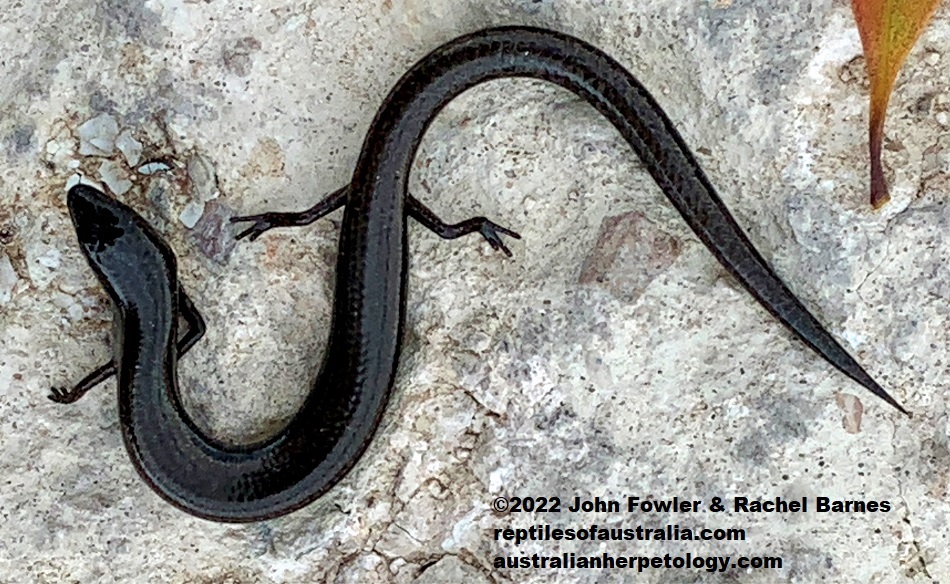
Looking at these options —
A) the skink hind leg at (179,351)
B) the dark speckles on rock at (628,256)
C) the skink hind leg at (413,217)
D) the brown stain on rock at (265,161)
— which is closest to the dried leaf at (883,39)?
the dark speckles on rock at (628,256)

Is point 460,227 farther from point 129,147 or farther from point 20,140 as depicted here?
point 20,140

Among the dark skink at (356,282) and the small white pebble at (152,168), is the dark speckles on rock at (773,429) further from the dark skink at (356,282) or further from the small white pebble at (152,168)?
the small white pebble at (152,168)

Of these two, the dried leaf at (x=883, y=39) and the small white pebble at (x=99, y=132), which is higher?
the small white pebble at (x=99, y=132)

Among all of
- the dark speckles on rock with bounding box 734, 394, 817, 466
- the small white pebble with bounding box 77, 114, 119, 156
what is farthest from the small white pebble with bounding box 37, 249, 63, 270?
the dark speckles on rock with bounding box 734, 394, 817, 466

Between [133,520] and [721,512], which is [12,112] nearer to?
[133,520]

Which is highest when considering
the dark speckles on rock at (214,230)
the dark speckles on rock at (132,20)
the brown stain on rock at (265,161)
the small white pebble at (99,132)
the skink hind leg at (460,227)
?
the dark speckles on rock at (132,20)

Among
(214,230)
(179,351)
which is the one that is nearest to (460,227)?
(214,230)
